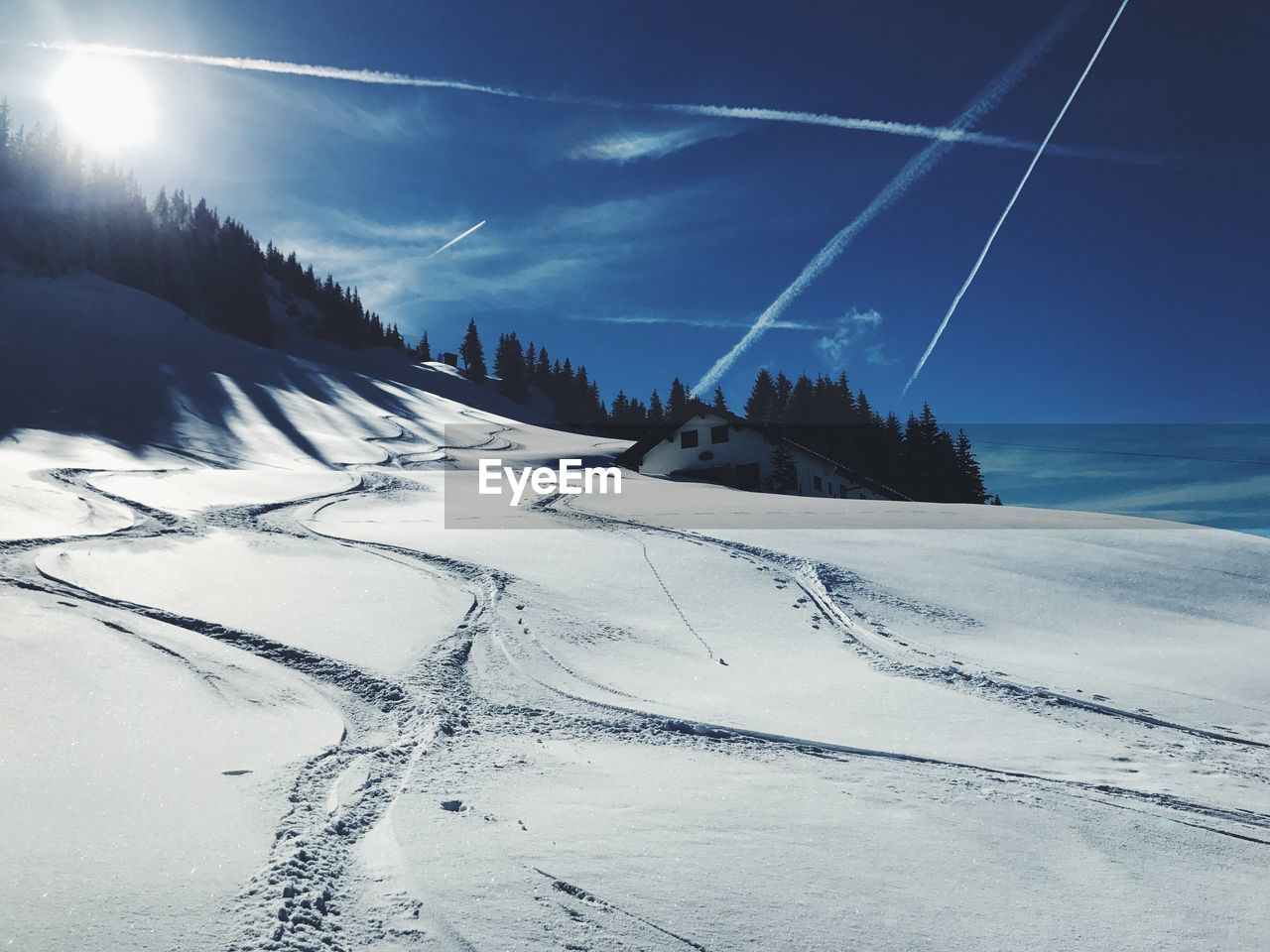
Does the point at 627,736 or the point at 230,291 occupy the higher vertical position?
the point at 230,291

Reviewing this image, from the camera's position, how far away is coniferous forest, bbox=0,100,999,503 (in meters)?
57.9

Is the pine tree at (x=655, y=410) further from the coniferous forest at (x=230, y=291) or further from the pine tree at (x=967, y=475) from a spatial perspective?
the pine tree at (x=967, y=475)

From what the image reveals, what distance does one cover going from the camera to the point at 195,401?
113 feet

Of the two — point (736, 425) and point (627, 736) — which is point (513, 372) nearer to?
point (736, 425)

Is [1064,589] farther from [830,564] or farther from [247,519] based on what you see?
[247,519]

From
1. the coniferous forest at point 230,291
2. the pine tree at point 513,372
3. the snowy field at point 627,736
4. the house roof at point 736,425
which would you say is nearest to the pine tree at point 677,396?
the coniferous forest at point 230,291

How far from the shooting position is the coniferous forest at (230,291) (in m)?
57.9

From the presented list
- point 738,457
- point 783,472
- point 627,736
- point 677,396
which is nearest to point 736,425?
point 738,457

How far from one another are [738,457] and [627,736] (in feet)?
106

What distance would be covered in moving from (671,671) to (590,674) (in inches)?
36.0

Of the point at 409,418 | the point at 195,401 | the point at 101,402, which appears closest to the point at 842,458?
the point at 409,418

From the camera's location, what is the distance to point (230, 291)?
8231cm

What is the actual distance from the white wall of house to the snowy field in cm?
2377

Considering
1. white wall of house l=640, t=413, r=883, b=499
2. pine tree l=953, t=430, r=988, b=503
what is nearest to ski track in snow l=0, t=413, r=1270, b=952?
white wall of house l=640, t=413, r=883, b=499
